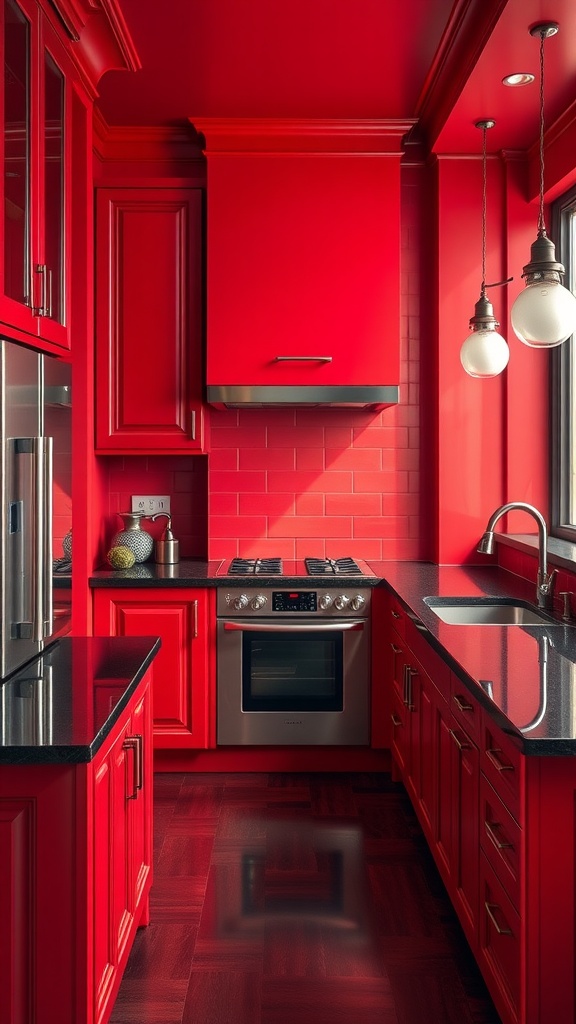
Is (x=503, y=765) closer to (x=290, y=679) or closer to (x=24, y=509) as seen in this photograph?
(x=24, y=509)

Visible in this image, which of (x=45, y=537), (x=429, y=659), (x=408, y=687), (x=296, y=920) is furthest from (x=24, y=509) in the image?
(x=408, y=687)

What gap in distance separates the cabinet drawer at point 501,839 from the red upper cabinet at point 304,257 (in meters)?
2.14

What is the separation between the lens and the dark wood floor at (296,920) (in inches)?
88.2

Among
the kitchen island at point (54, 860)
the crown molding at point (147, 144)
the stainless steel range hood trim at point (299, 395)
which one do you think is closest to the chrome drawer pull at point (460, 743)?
the kitchen island at point (54, 860)

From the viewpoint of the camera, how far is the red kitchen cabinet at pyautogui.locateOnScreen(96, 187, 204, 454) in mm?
3910

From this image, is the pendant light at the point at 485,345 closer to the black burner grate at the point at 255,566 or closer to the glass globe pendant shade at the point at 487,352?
the glass globe pendant shade at the point at 487,352

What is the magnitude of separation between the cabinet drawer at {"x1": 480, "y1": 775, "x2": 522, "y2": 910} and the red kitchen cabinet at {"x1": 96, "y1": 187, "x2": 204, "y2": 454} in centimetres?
233

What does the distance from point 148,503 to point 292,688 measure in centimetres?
118

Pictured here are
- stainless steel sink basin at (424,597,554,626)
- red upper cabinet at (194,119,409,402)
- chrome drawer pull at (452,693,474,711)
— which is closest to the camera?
chrome drawer pull at (452,693,474,711)

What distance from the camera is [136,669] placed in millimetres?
2223

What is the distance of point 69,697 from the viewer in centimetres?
196

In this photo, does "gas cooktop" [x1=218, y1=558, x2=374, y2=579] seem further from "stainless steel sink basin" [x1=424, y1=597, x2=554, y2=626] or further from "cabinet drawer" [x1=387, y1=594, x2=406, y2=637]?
"stainless steel sink basin" [x1=424, y1=597, x2=554, y2=626]

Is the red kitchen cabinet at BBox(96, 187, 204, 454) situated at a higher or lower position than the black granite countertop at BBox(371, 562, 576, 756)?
higher

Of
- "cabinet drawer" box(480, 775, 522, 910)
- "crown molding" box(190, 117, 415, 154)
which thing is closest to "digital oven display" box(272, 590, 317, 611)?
"cabinet drawer" box(480, 775, 522, 910)
